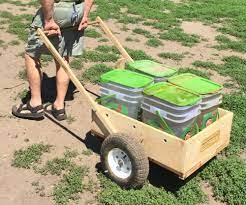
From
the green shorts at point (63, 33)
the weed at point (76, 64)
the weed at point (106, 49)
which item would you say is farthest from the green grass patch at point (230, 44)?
the green shorts at point (63, 33)

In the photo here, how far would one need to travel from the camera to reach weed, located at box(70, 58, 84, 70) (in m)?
7.69

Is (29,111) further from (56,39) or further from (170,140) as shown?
(170,140)

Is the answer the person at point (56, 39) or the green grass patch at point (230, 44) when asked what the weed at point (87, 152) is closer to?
the person at point (56, 39)

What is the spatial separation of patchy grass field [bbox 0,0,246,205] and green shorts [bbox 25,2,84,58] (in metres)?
0.89

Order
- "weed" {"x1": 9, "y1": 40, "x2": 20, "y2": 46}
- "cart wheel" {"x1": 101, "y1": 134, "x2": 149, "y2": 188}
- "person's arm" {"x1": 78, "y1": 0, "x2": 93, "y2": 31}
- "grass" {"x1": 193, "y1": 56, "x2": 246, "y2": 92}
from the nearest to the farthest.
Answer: "cart wheel" {"x1": 101, "y1": 134, "x2": 149, "y2": 188}, "person's arm" {"x1": 78, "y1": 0, "x2": 93, "y2": 31}, "grass" {"x1": 193, "y1": 56, "x2": 246, "y2": 92}, "weed" {"x1": 9, "y1": 40, "x2": 20, "y2": 46}

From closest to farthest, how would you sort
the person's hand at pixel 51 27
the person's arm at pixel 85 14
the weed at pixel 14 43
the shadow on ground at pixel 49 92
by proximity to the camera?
the person's hand at pixel 51 27 < the person's arm at pixel 85 14 < the shadow on ground at pixel 49 92 < the weed at pixel 14 43

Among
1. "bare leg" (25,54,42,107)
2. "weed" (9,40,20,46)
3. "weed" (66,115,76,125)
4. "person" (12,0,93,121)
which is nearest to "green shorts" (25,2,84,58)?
"person" (12,0,93,121)

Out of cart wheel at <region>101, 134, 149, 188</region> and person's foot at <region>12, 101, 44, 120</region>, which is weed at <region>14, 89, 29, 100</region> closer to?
person's foot at <region>12, 101, 44, 120</region>

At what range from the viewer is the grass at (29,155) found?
16.7 ft

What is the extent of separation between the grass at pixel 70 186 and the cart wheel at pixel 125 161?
0.99ft

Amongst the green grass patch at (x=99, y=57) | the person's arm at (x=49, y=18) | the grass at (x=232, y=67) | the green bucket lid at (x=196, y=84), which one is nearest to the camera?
the green bucket lid at (x=196, y=84)

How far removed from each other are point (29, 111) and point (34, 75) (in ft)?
1.57

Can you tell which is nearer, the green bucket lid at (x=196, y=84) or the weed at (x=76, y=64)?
the green bucket lid at (x=196, y=84)

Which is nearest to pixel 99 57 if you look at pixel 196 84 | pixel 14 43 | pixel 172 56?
pixel 172 56
